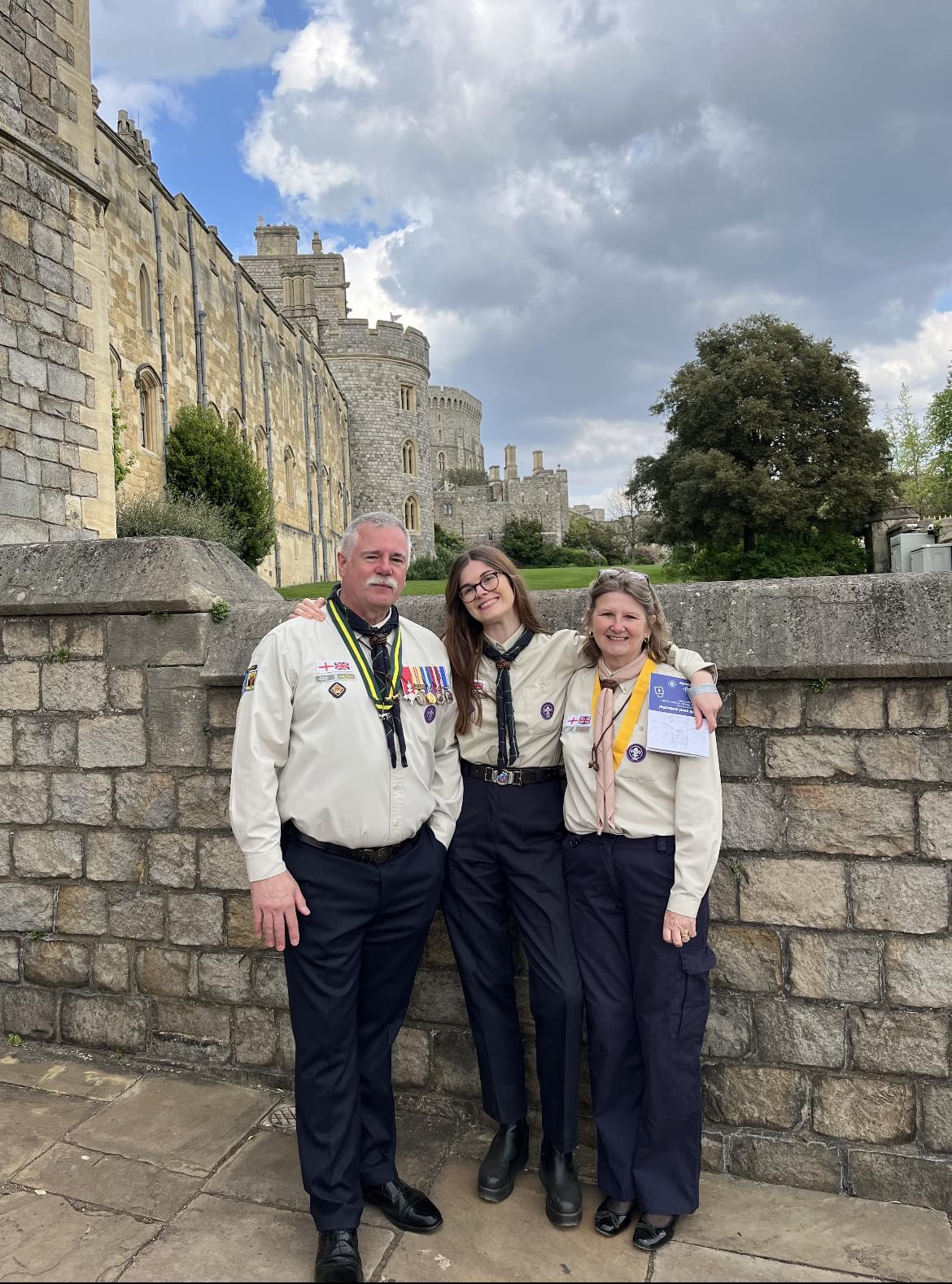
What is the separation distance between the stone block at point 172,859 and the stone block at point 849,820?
2.43 meters

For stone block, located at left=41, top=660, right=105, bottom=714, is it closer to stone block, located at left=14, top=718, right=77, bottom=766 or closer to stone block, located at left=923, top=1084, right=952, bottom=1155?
stone block, located at left=14, top=718, right=77, bottom=766

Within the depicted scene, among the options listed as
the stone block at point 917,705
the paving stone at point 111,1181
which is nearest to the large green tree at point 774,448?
the stone block at point 917,705

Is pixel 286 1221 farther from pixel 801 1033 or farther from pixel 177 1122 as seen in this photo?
pixel 801 1033

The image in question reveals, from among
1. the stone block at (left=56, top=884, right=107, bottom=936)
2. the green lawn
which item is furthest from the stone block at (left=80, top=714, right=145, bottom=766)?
the green lawn

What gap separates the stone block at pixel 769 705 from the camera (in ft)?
9.55

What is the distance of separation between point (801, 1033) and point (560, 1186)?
0.97 m

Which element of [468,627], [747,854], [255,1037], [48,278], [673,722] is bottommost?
[255,1037]

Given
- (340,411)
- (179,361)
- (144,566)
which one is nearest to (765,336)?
(179,361)

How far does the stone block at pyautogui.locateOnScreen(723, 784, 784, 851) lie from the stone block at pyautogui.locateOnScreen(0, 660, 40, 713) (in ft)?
9.79

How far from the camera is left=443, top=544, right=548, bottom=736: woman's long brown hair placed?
2801 millimetres

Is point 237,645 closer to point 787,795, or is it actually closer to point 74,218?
point 787,795

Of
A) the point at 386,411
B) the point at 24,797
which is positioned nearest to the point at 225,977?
the point at 24,797

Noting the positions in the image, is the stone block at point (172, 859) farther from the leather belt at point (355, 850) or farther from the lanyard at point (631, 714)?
the lanyard at point (631, 714)

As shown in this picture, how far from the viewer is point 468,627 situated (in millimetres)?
2916
